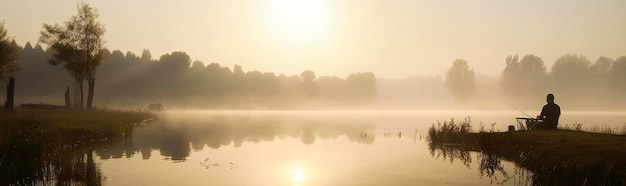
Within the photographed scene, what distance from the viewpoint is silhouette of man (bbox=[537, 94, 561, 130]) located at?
1254 inches

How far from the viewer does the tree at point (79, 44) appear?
60.5 meters

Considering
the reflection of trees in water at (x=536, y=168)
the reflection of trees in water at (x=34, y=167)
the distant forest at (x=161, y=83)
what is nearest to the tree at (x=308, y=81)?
the distant forest at (x=161, y=83)

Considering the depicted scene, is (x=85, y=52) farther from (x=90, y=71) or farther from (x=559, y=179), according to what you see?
(x=559, y=179)

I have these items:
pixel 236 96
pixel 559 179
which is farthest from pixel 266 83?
pixel 559 179

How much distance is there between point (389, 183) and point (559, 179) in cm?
574

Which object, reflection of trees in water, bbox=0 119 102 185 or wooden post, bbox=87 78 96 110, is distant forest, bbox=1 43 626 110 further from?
reflection of trees in water, bbox=0 119 102 185

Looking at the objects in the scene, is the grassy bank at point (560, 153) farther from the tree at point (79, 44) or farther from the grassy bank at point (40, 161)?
the tree at point (79, 44)

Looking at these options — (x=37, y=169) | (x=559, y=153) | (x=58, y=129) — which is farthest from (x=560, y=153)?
(x=58, y=129)

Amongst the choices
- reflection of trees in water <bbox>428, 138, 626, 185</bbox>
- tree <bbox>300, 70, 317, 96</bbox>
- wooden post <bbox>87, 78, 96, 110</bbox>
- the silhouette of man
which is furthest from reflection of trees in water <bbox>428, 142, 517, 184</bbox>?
tree <bbox>300, 70, 317, 96</bbox>

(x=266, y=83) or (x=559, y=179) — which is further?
(x=266, y=83)

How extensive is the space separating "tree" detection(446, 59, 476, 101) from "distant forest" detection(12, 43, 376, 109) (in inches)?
2057

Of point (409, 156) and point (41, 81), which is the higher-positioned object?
point (41, 81)

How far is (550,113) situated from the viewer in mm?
32281

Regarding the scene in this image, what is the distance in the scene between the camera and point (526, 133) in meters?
31.1
